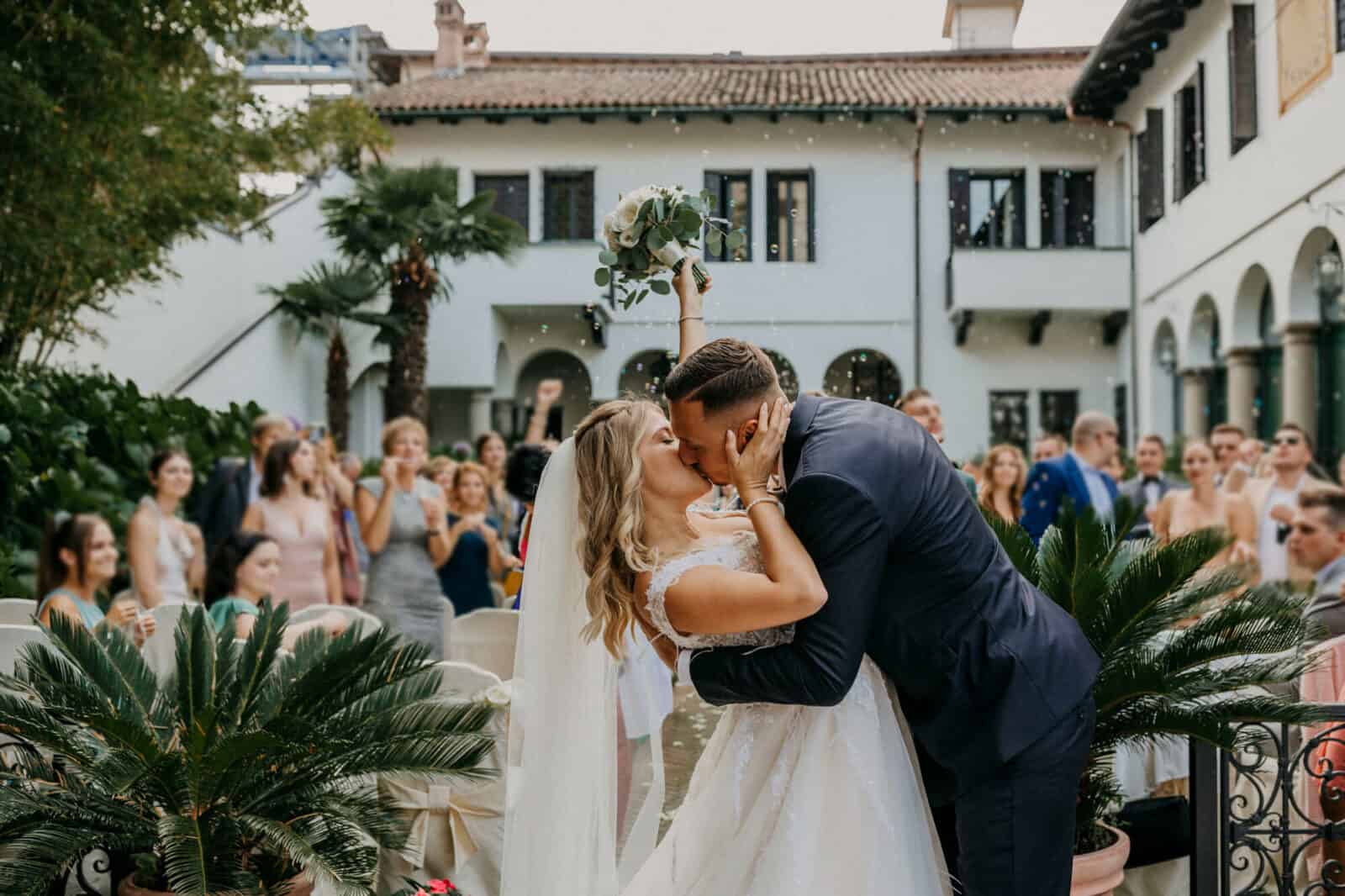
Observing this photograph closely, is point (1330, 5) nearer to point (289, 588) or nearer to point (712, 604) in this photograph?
point (712, 604)

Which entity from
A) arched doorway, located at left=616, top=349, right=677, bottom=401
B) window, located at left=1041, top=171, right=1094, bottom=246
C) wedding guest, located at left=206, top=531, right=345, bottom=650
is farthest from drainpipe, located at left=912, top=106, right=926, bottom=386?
wedding guest, located at left=206, top=531, right=345, bottom=650

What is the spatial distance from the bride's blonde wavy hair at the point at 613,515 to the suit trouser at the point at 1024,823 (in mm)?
924

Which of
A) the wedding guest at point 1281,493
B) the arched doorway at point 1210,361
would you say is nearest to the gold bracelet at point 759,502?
the wedding guest at point 1281,493

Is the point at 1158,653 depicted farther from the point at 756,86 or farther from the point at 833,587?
the point at 756,86

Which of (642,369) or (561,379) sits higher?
(642,369)

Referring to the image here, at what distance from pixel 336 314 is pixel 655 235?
48.5 feet

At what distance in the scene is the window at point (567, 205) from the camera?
839 inches

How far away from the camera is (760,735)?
9.94 ft

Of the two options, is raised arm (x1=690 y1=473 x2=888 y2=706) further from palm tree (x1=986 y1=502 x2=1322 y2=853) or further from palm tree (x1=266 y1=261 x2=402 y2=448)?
palm tree (x1=266 y1=261 x2=402 y2=448)

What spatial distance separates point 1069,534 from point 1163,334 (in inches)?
638

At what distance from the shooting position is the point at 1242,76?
32.9 ft

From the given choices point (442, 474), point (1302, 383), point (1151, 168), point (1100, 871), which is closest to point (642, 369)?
point (1151, 168)

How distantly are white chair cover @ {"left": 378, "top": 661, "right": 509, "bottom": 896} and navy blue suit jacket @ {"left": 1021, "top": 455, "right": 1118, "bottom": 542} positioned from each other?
4105 millimetres

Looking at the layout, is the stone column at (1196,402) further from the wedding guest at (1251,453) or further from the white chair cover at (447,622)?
the white chair cover at (447,622)
